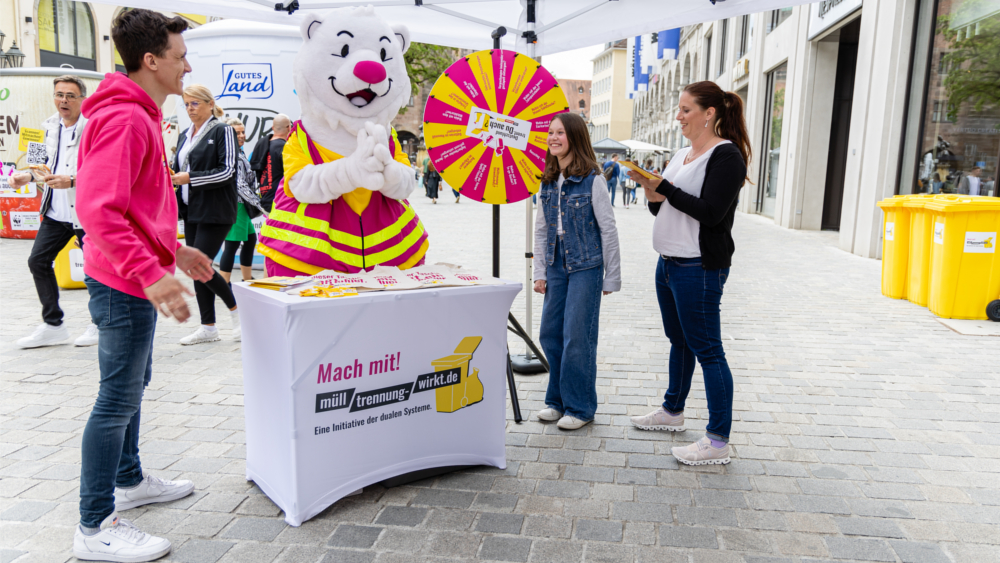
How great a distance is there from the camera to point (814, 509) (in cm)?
292

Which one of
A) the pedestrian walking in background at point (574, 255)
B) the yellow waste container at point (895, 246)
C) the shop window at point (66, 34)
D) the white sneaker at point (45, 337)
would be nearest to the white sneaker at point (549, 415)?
the pedestrian walking in background at point (574, 255)

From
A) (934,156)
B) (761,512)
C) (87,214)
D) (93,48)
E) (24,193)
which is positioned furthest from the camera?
(93,48)

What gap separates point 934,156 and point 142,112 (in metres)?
10.9

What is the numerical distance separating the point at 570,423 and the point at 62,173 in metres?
3.86

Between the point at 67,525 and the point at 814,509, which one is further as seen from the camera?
the point at 814,509

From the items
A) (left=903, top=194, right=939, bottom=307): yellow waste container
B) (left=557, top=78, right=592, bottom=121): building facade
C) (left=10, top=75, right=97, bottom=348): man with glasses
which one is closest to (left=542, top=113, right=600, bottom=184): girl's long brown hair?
(left=10, top=75, right=97, bottom=348): man with glasses

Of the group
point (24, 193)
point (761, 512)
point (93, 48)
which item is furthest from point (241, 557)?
point (93, 48)

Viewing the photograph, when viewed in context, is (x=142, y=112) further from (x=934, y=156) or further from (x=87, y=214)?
(x=934, y=156)

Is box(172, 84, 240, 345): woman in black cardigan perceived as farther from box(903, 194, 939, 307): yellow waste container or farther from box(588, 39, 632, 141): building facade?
box(588, 39, 632, 141): building facade

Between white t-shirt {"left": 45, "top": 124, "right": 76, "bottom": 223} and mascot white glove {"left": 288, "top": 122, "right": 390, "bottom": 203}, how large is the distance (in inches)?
105

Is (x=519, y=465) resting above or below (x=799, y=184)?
below

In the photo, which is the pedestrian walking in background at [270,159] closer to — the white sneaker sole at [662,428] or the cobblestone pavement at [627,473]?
the cobblestone pavement at [627,473]

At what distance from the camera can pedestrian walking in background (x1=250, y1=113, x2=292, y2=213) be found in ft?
22.6

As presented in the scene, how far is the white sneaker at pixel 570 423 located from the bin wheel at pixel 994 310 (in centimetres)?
492
